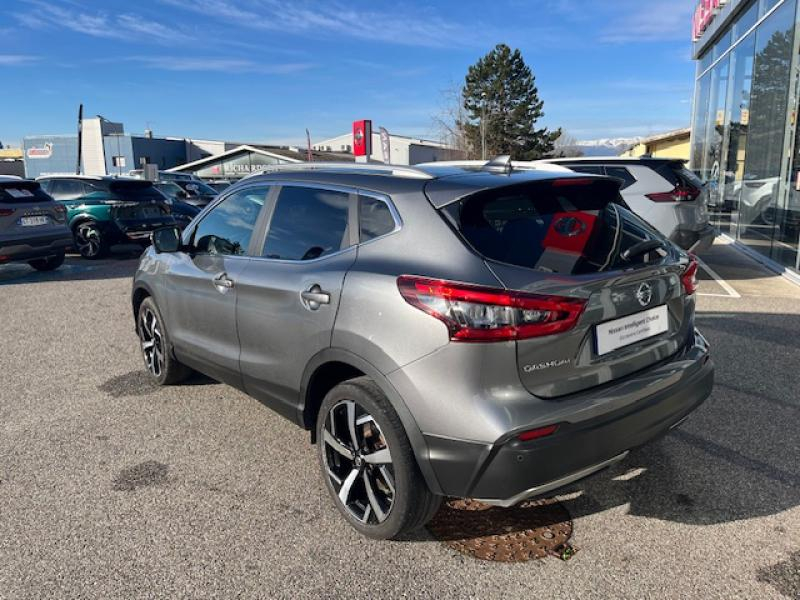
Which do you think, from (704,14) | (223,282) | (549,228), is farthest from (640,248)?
(704,14)

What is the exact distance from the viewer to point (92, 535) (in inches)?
115

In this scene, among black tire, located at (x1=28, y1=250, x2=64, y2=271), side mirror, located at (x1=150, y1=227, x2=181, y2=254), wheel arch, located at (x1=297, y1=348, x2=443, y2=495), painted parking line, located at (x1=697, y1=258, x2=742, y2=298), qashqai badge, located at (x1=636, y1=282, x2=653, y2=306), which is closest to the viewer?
wheel arch, located at (x1=297, y1=348, x2=443, y2=495)

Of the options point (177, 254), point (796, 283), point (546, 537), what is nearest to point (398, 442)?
point (546, 537)

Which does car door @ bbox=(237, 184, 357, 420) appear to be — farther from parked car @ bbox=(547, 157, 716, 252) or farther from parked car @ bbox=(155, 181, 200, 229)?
parked car @ bbox=(155, 181, 200, 229)

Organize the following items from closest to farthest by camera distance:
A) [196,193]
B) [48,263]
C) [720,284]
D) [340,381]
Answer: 1. [340,381]
2. [720,284]
3. [48,263]
4. [196,193]

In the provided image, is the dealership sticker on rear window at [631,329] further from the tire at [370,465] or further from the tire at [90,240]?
the tire at [90,240]

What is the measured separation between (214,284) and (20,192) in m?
8.11

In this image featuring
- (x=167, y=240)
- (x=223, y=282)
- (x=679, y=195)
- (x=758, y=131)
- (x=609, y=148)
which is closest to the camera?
(x=223, y=282)

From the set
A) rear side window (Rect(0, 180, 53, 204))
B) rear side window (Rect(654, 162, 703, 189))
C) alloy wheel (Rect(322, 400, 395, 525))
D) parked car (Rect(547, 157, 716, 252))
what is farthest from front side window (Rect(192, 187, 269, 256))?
rear side window (Rect(0, 180, 53, 204))

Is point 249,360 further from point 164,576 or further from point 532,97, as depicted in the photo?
point 532,97

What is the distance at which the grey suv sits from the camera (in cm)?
236

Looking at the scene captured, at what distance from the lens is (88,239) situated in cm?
1302

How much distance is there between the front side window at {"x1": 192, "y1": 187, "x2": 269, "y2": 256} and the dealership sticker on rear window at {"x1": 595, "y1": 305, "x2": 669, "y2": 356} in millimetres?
2121

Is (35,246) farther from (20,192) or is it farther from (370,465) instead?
(370,465)
